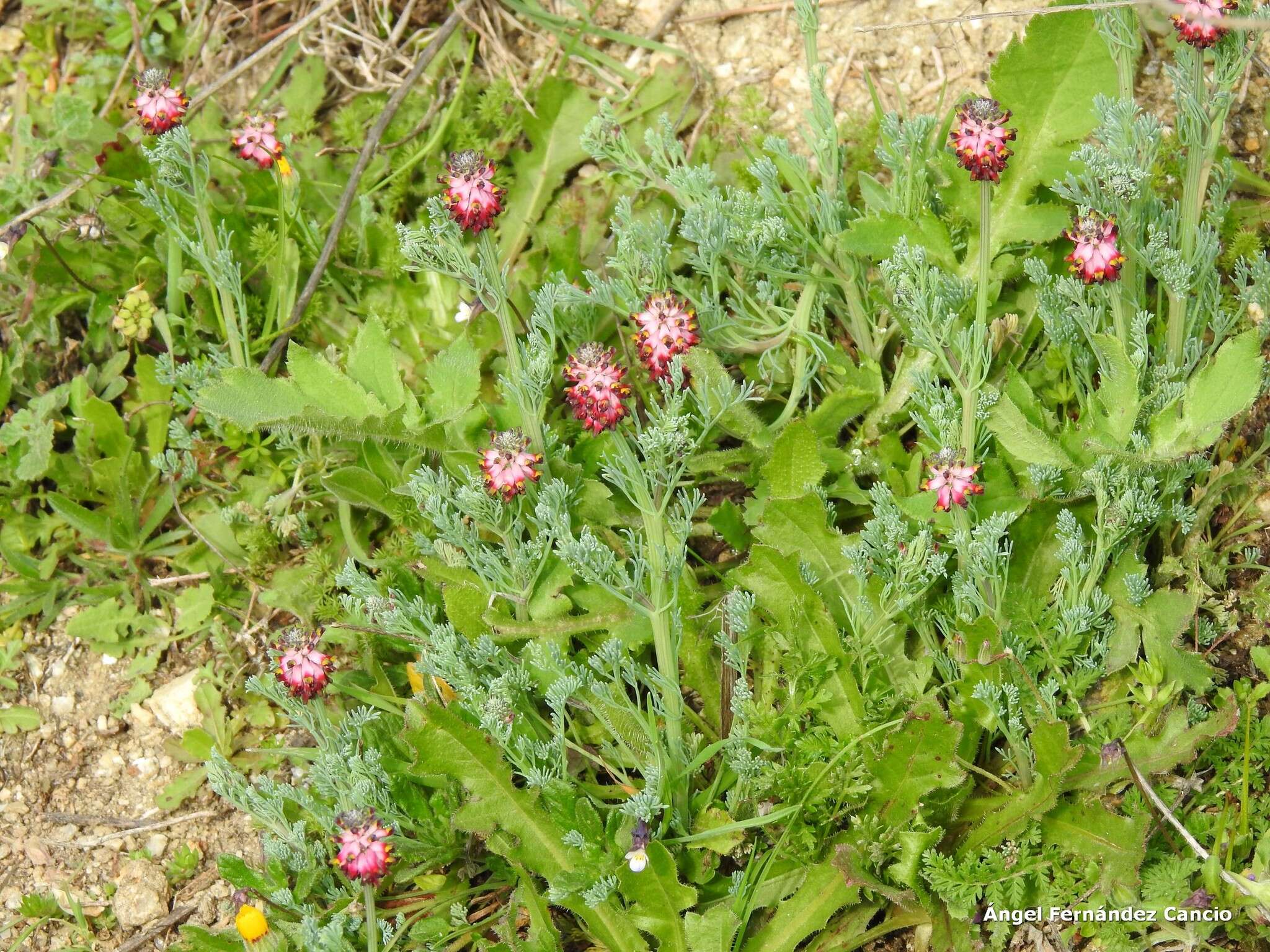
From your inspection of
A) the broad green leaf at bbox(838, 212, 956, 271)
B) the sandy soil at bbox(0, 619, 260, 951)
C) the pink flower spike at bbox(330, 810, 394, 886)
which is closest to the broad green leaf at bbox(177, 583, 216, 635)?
the sandy soil at bbox(0, 619, 260, 951)

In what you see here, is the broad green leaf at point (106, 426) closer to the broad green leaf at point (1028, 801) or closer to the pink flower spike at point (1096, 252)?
the broad green leaf at point (1028, 801)

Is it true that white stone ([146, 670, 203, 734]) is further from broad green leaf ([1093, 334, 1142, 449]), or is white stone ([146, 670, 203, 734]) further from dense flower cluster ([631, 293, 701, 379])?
broad green leaf ([1093, 334, 1142, 449])

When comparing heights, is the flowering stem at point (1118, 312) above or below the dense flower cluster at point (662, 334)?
above

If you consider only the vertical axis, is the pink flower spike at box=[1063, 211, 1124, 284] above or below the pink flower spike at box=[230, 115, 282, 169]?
above

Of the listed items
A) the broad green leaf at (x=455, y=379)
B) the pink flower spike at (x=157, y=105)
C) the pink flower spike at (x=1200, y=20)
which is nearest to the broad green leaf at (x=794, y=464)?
the broad green leaf at (x=455, y=379)

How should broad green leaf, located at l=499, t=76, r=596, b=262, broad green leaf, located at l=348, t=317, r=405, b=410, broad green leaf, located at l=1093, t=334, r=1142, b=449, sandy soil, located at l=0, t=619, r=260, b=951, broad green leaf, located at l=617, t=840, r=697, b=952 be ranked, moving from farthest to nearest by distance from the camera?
broad green leaf, located at l=499, t=76, r=596, b=262
broad green leaf, located at l=348, t=317, r=405, b=410
sandy soil, located at l=0, t=619, r=260, b=951
broad green leaf, located at l=1093, t=334, r=1142, b=449
broad green leaf, located at l=617, t=840, r=697, b=952

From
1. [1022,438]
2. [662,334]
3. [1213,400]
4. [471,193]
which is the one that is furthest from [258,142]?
[1213,400]
